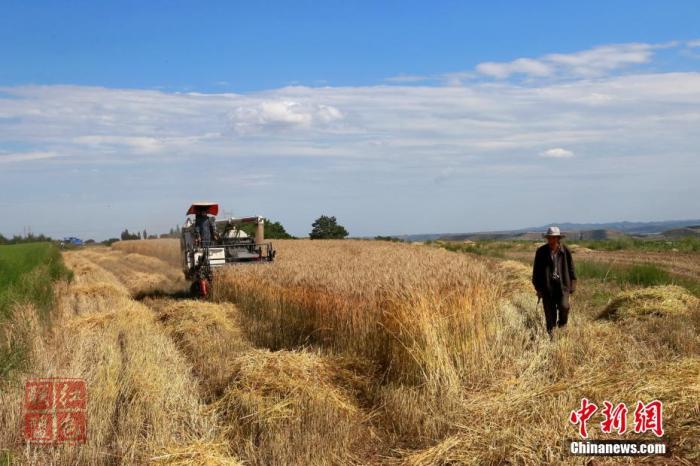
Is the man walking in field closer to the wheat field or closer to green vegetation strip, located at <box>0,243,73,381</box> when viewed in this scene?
the wheat field

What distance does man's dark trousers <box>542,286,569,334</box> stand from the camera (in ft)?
34.1

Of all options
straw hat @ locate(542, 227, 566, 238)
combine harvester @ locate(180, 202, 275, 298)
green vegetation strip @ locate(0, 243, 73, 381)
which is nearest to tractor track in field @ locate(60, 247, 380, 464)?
green vegetation strip @ locate(0, 243, 73, 381)

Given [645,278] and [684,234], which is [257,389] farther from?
[684,234]

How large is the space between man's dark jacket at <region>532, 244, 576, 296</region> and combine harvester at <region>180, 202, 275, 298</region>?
34.9 ft

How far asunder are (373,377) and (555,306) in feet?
11.1

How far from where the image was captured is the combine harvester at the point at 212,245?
19297 mm

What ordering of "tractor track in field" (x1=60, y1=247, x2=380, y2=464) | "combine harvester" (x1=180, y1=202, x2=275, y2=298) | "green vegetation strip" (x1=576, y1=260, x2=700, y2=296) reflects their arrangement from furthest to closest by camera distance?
"combine harvester" (x1=180, y1=202, x2=275, y2=298)
"green vegetation strip" (x1=576, y1=260, x2=700, y2=296)
"tractor track in field" (x1=60, y1=247, x2=380, y2=464)

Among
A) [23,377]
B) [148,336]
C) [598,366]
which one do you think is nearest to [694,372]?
[598,366]

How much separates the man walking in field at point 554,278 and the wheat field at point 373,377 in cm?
34

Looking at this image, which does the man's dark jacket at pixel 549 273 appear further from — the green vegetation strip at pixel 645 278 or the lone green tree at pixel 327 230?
the lone green tree at pixel 327 230

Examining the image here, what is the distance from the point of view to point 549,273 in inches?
417

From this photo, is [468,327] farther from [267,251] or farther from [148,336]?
[267,251]

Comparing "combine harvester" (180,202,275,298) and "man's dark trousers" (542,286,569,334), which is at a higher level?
"combine harvester" (180,202,275,298)

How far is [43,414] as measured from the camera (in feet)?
24.7
